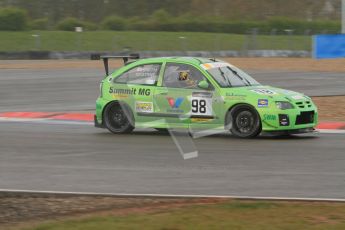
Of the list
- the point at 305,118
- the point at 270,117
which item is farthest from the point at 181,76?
the point at 305,118

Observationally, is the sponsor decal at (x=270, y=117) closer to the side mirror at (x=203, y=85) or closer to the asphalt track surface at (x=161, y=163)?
the asphalt track surface at (x=161, y=163)

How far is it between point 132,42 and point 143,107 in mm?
42730

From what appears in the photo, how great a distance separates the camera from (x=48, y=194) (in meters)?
8.16

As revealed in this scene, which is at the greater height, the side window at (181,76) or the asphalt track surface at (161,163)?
the side window at (181,76)

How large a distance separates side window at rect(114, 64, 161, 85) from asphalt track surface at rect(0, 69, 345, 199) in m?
0.96

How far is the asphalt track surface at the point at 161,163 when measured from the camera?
29.1ft

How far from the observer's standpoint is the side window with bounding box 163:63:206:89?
44.0 feet

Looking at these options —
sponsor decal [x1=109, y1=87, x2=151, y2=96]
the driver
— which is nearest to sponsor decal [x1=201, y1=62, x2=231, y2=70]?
the driver

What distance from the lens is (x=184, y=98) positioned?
1336 cm

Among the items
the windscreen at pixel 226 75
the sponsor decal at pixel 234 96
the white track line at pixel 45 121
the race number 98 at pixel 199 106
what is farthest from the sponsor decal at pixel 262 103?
the white track line at pixel 45 121

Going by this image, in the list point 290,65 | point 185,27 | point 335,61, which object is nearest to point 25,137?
point 290,65

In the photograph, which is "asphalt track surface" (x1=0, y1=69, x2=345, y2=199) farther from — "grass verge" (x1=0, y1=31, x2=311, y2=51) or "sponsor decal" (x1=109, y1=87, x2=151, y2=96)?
"grass verge" (x1=0, y1=31, x2=311, y2=51)

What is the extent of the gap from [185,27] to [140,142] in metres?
57.1

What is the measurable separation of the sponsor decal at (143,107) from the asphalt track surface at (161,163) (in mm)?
462
